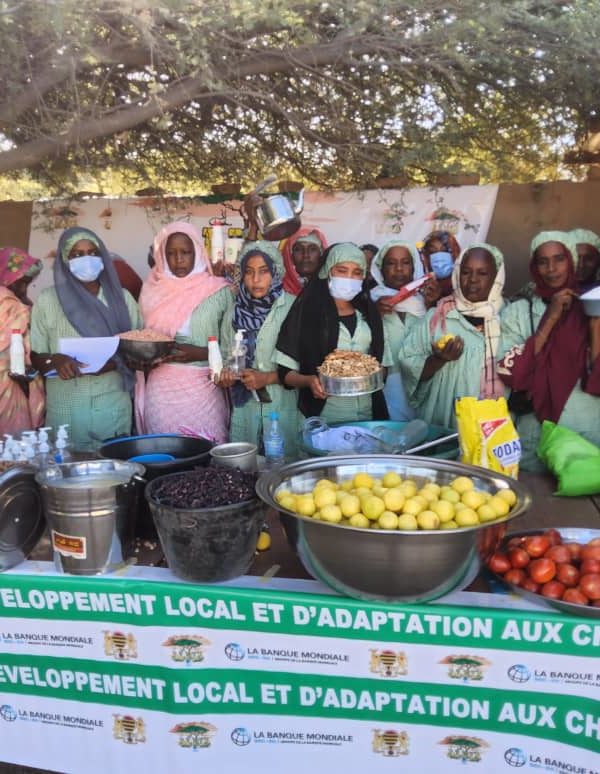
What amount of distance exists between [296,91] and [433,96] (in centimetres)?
103

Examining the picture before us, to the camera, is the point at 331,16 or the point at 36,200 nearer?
the point at 331,16

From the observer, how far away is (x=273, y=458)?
7.79ft

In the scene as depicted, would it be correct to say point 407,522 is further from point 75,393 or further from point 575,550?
point 75,393

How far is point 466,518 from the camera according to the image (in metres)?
1.47

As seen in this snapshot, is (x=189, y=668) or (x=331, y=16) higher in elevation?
(x=331, y=16)

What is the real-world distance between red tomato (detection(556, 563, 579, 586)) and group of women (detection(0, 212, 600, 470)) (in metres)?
1.12

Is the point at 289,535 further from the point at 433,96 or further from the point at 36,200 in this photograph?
the point at 36,200

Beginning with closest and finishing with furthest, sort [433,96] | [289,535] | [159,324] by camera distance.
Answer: [289,535] → [159,324] → [433,96]

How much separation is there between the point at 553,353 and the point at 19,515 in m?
2.27

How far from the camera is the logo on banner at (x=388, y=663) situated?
1582mm

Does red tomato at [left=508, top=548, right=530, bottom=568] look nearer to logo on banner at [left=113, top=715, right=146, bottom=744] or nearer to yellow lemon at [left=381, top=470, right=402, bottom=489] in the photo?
yellow lemon at [left=381, top=470, right=402, bottom=489]

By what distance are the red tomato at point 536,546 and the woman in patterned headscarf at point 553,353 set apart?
3.28ft

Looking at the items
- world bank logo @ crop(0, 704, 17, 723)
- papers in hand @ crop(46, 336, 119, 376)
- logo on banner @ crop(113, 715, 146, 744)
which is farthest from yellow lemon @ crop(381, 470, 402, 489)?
papers in hand @ crop(46, 336, 119, 376)

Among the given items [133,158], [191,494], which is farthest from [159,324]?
[133,158]
